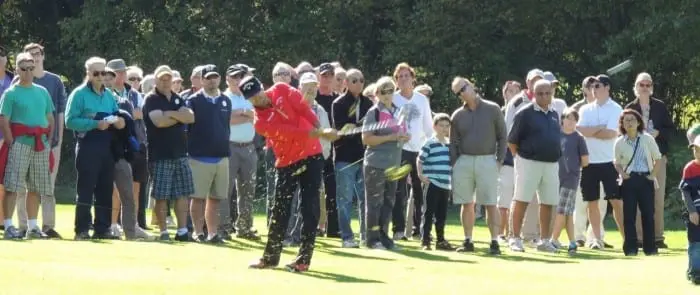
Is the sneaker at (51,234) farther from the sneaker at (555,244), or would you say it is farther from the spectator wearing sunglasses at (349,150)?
the sneaker at (555,244)

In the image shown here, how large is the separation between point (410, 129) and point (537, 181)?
5.22 ft

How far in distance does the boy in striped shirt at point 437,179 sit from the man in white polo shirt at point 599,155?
2350mm

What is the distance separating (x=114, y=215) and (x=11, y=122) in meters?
2.21

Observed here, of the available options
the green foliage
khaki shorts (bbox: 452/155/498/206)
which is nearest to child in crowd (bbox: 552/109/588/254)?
khaki shorts (bbox: 452/155/498/206)

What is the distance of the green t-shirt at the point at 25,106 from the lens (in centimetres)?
1814

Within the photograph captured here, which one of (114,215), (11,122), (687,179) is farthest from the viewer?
(114,215)

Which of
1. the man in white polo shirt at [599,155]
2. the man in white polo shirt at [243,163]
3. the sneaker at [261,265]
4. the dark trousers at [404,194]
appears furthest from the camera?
the man in white polo shirt at [599,155]

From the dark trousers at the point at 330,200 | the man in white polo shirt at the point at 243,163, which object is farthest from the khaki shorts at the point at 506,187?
the man in white polo shirt at the point at 243,163

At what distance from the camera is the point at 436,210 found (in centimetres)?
1916

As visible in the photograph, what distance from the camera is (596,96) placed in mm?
21281

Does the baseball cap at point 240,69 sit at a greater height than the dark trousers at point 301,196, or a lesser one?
greater

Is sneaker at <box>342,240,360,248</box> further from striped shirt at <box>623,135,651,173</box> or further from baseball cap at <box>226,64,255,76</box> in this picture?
striped shirt at <box>623,135,651,173</box>

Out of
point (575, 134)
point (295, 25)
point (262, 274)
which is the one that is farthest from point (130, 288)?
point (295, 25)

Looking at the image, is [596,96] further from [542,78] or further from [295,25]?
[295,25]
